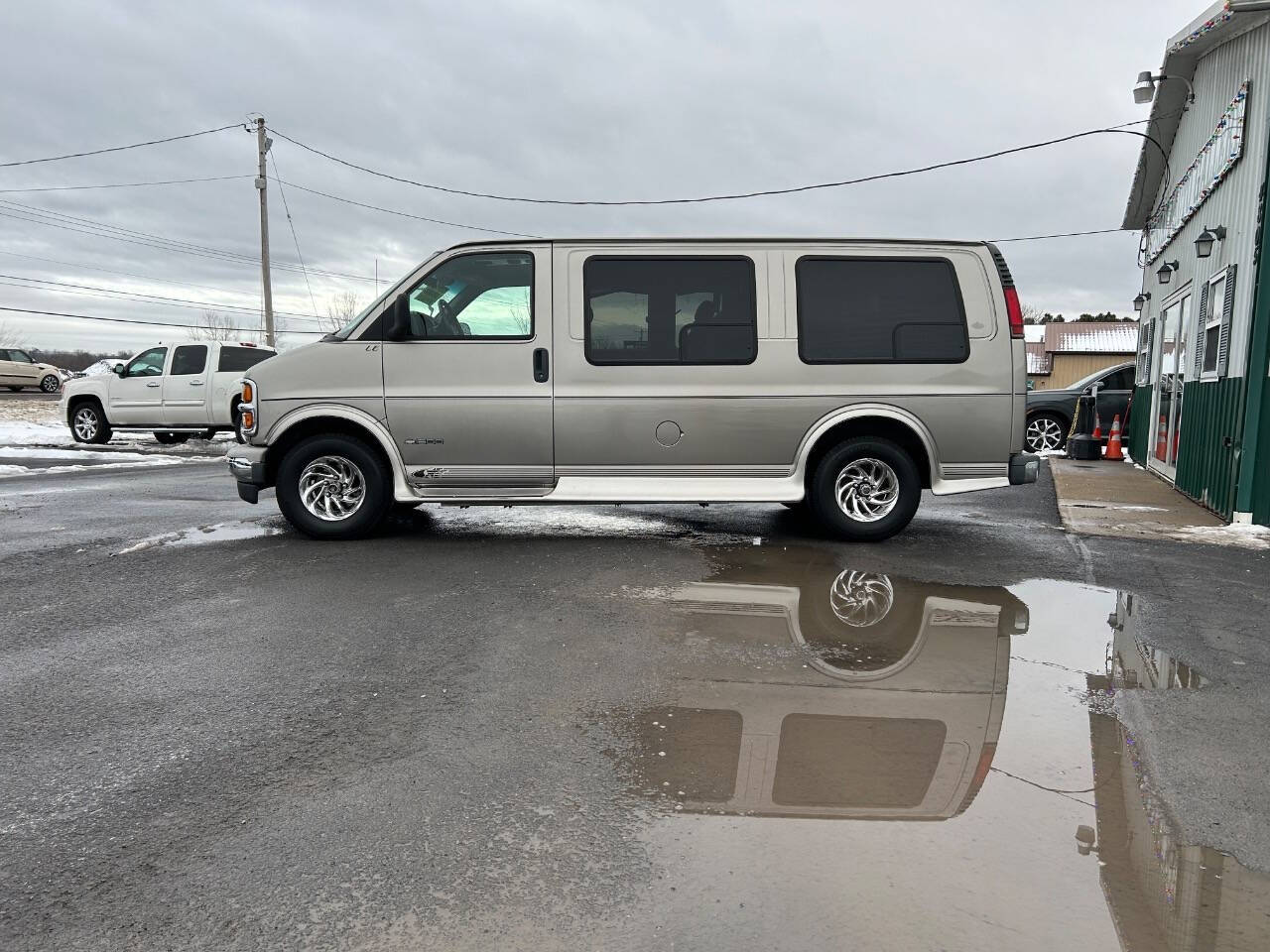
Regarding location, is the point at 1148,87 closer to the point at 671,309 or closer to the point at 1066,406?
the point at 1066,406

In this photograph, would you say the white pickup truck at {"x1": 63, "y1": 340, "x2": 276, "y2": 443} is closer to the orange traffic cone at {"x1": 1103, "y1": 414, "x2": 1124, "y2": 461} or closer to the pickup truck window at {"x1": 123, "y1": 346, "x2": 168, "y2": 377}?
the pickup truck window at {"x1": 123, "y1": 346, "x2": 168, "y2": 377}

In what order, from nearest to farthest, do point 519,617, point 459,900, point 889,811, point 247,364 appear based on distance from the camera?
point 459,900
point 889,811
point 519,617
point 247,364

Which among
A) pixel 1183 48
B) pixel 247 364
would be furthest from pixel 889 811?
pixel 247 364

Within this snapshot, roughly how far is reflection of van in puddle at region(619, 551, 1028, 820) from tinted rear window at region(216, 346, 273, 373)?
1386 centimetres

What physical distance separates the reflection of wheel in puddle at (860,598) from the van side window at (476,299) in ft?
9.95

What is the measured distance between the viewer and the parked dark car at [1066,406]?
18.2 m

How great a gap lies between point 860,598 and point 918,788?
8.47ft

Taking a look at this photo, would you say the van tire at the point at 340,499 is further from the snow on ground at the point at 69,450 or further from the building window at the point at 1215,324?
the building window at the point at 1215,324

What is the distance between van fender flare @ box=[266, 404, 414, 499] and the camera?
7105 millimetres

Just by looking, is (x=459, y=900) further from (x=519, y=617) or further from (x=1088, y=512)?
(x=1088, y=512)

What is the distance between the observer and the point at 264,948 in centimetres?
218

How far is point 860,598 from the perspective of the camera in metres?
5.59

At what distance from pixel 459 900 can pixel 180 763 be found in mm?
1397

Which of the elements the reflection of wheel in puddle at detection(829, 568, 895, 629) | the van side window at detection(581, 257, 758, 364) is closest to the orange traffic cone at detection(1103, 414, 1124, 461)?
the van side window at detection(581, 257, 758, 364)
